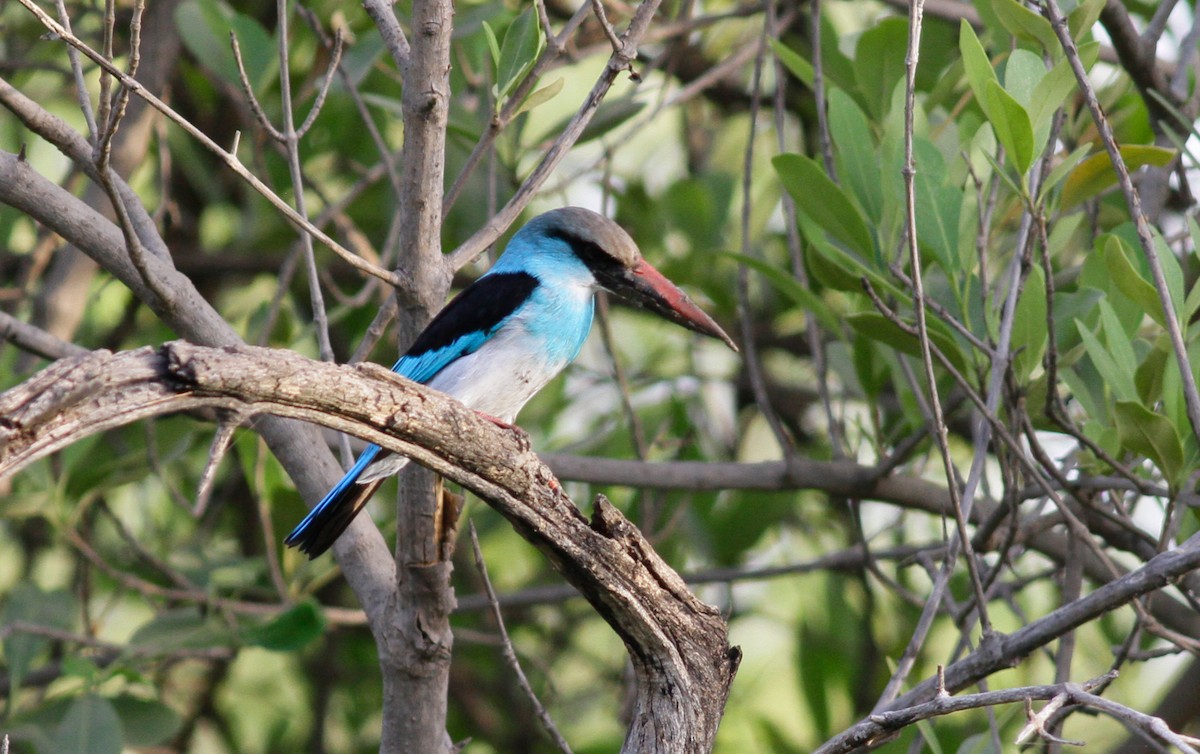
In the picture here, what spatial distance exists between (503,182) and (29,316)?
1.54 m

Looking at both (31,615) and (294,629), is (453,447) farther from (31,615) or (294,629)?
(31,615)

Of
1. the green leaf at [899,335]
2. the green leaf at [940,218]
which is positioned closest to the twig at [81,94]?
the green leaf at [899,335]

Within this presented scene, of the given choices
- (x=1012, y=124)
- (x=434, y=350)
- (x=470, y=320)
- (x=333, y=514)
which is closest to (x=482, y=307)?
(x=470, y=320)

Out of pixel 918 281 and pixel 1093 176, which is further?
pixel 1093 176

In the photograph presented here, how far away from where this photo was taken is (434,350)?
286 centimetres

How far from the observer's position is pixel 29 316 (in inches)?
162

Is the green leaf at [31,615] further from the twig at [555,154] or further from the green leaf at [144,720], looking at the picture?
the twig at [555,154]

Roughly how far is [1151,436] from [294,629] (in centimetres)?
190

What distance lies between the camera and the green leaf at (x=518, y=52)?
2381mm

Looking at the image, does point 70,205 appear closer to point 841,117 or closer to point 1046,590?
Result: point 841,117

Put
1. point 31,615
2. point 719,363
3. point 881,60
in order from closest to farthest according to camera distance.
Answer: point 881,60 → point 31,615 → point 719,363

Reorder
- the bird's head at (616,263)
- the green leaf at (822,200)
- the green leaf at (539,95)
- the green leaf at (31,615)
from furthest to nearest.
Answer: the green leaf at (31,615) → the bird's head at (616,263) → the green leaf at (822,200) → the green leaf at (539,95)

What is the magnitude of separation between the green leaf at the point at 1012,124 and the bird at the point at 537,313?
2.42ft

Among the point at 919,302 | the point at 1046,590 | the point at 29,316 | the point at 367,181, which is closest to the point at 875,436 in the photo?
the point at 919,302
